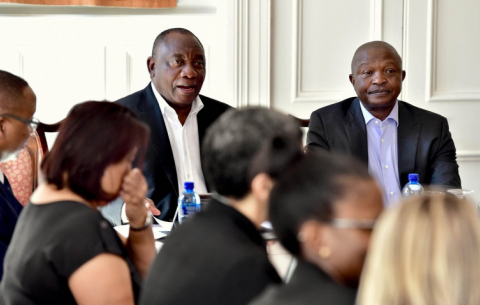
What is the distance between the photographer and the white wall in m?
3.78

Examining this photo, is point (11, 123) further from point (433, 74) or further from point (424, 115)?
point (433, 74)

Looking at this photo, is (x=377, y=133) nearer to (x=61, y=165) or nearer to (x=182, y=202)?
(x=182, y=202)

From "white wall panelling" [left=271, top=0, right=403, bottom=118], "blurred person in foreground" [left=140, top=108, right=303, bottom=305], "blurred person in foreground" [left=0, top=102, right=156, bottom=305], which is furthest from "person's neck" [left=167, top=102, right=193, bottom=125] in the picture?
"blurred person in foreground" [left=140, top=108, right=303, bottom=305]

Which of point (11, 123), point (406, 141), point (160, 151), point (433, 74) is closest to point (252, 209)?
point (11, 123)

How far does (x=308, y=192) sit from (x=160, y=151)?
1.87 meters

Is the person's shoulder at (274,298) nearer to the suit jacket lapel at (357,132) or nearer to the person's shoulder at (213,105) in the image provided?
the suit jacket lapel at (357,132)

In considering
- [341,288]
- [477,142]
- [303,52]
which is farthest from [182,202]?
[477,142]

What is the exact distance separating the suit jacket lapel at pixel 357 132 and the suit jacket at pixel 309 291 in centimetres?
201

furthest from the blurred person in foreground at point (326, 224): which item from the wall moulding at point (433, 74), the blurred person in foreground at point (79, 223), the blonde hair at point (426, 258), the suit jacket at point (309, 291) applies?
the wall moulding at point (433, 74)

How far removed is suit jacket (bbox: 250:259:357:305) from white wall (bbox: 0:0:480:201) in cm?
284

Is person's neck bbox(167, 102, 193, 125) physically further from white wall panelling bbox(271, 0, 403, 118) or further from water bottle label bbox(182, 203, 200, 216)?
white wall panelling bbox(271, 0, 403, 118)

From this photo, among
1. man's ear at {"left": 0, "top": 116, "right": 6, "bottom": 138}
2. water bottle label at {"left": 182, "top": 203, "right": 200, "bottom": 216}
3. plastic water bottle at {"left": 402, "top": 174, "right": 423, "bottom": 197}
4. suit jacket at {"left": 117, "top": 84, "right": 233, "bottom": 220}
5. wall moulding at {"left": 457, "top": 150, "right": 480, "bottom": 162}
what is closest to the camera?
man's ear at {"left": 0, "top": 116, "right": 6, "bottom": 138}

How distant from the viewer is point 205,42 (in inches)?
150

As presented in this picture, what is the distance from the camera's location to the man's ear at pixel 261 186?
1.30 meters
